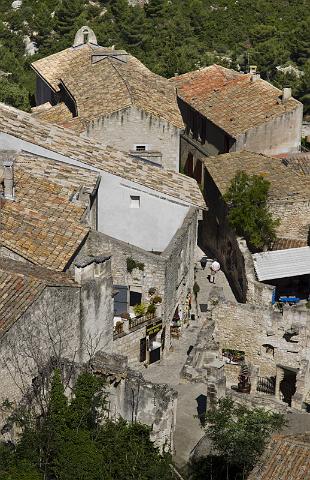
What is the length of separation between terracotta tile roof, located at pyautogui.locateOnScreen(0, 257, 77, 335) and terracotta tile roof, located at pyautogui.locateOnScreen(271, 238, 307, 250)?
1439 cm

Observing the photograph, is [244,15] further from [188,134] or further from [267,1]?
[188,134]

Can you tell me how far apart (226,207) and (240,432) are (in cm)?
1912

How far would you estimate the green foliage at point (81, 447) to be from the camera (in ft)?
86.8

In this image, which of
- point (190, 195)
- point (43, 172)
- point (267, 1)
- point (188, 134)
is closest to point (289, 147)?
point (188, 134)

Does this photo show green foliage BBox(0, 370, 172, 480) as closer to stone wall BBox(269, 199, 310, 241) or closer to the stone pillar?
the stone pillar

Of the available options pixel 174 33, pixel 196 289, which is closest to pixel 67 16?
pixel 174 33

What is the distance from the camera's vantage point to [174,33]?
306ft

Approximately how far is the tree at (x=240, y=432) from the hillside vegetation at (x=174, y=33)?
4367 centimetres

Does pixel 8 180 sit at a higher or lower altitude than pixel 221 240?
higher

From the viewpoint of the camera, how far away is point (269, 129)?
180 ft

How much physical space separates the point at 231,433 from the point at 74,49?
3917 centimetres

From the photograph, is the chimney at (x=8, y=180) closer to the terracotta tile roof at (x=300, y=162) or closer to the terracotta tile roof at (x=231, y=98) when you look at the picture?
the terracotta tile roof at (x=300, y=162)

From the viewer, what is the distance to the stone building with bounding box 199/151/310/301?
4488 cm

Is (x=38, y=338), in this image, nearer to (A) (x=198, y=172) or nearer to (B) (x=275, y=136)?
(A) (x=198, y=172)
